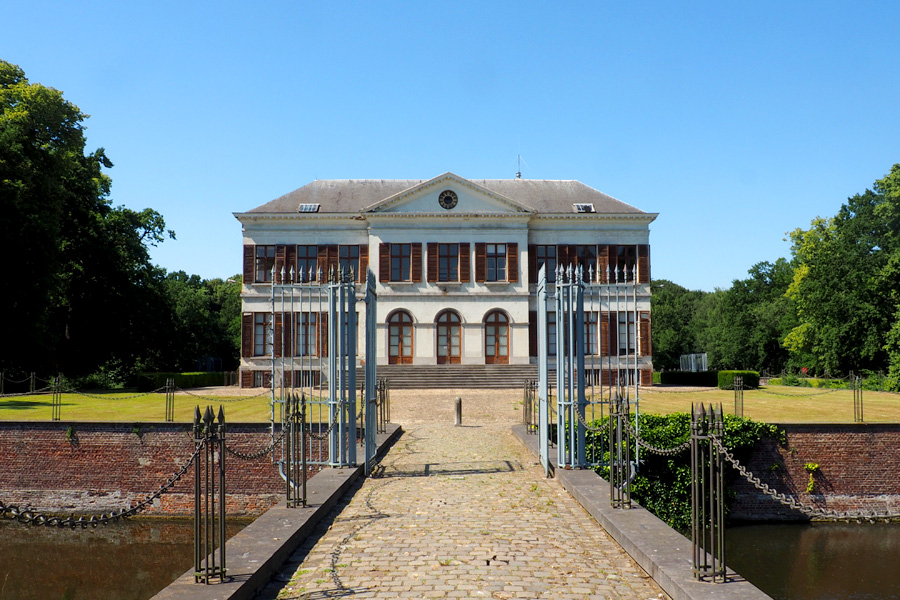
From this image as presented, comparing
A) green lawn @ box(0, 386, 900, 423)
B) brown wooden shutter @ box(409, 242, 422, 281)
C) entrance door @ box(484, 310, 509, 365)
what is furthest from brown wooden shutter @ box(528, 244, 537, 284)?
green lawn @ box(0, 386, 900, 423)

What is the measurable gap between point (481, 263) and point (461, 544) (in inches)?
1177

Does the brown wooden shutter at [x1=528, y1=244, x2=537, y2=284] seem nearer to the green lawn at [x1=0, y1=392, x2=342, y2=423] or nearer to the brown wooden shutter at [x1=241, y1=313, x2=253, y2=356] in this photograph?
the brown wooden shutter at [x1=241, y1=313, x2=253, y2=356]

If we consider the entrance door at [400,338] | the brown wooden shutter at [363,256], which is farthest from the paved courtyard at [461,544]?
the brown wooden shutter at [363,256]

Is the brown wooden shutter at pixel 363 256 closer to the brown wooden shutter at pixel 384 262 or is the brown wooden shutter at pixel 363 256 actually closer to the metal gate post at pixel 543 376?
the brown wooden shutter at pixel 384 262

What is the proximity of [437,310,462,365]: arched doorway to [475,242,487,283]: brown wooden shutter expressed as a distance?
217 centimetres

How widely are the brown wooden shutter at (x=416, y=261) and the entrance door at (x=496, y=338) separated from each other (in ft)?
13.3

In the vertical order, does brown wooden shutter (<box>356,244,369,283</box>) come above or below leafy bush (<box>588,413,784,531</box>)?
above

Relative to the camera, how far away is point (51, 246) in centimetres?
2848

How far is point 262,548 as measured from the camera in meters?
6.28

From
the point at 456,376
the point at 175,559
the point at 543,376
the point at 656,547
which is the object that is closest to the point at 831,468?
the point at 543,376

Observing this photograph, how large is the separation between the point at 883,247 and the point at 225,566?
138 feet

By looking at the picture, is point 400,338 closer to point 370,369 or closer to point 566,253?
point 566,253

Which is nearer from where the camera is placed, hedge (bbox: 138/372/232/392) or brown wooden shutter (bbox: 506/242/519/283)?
hedge (bbox: 138/372/232/392)

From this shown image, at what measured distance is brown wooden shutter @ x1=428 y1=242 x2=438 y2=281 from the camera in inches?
1432
